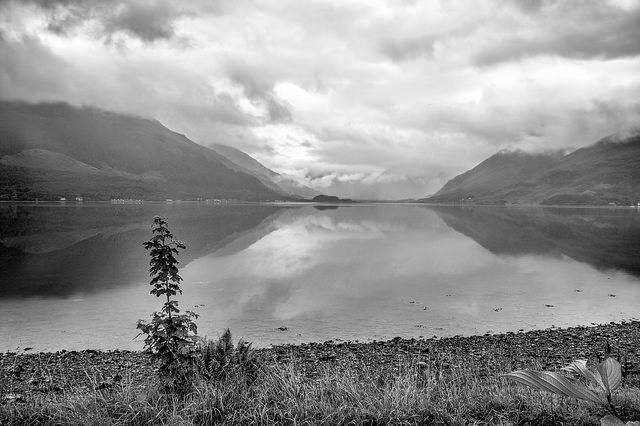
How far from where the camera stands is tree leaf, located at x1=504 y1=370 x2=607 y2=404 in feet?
10.5

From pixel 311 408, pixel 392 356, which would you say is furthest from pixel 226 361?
pixel 392 356

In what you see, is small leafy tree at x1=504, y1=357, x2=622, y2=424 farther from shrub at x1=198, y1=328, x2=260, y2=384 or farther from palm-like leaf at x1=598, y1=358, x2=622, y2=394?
shrub at x1=198, y1=328, x2=260, y2=384

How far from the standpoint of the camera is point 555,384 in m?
3.28

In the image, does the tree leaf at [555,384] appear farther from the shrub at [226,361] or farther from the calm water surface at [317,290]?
the calm water surface at [317,290]

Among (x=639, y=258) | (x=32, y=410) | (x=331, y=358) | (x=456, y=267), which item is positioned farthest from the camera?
(x=639, y=258)

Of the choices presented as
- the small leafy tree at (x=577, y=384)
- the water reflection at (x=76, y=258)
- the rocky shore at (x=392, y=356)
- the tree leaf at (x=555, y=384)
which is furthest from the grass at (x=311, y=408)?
the water reflection at (x=76, y=258)

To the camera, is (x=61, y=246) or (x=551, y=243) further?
(x=551, y=243)

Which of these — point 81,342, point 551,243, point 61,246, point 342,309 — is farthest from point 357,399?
point 551,243

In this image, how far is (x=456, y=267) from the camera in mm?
57156

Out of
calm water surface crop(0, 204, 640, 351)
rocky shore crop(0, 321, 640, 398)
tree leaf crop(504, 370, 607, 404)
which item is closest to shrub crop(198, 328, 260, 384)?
rocky shore crop(0, 321, 640, 398)

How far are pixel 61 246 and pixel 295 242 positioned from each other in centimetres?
4104

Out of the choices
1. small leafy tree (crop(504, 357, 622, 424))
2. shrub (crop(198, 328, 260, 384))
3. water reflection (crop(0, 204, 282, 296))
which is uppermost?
small leafy tree (crop(504, 357, 622, 424))

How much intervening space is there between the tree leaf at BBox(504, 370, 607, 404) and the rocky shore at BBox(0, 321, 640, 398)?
48.2 feet

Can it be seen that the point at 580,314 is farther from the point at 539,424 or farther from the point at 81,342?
the point at 81,342
